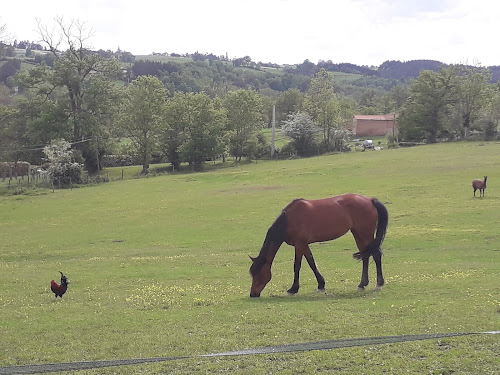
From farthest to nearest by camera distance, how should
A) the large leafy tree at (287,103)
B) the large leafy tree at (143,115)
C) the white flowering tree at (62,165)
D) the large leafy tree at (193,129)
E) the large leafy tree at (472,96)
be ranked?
the large leafy tree at (287,103), the large leafy tree at (472,96), the large leafy tree at (193,129), the large leafy tree at (143,115), the white flowering tree at (62,165)

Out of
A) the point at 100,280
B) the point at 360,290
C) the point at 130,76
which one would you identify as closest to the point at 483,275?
the point at 360,290

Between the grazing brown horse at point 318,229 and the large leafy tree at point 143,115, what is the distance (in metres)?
56.8

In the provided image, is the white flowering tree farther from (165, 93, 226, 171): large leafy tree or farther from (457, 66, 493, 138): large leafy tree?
(457, 66, 493, 138): large leafy tree

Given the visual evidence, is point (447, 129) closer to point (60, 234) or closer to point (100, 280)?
point (60, 234)

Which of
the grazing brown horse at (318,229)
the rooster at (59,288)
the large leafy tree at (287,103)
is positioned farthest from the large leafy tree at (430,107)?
the rooster at (59,288)

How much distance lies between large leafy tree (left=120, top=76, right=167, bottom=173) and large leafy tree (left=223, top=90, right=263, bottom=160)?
11926 mm

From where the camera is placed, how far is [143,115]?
6888 cm

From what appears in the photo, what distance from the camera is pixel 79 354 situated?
30.7 ft

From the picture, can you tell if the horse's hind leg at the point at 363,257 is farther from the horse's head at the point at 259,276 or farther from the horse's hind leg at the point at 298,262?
the horse's head at the point at 259,276

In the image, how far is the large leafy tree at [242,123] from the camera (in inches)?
3049

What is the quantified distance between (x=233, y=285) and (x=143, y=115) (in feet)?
183

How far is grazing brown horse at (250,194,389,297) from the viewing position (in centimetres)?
1384

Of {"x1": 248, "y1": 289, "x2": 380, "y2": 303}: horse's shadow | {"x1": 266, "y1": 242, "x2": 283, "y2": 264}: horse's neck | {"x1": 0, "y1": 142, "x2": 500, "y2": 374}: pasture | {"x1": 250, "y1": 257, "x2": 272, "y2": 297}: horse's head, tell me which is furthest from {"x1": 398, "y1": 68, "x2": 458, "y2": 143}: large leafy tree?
{"x1": 250, "y1": 257, "x2": 272, "y2": 297}: horse's head

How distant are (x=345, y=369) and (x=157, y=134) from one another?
66.4 m
